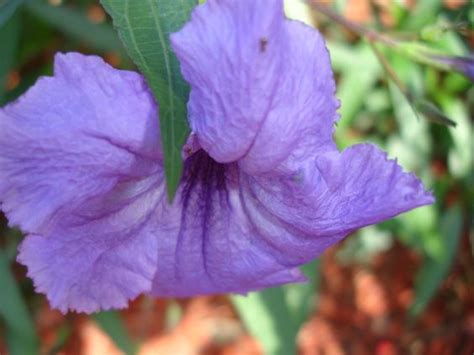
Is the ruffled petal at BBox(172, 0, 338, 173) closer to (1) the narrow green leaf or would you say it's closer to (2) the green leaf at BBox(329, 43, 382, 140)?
(1) the narrow green leaf

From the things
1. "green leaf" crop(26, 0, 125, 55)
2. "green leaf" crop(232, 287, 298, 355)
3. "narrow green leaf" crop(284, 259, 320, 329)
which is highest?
"green leaf" crop(26, 0, 125, 55)

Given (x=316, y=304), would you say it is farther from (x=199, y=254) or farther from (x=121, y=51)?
(x=199, y=254)

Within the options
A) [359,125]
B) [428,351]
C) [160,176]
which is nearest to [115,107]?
[160,176]

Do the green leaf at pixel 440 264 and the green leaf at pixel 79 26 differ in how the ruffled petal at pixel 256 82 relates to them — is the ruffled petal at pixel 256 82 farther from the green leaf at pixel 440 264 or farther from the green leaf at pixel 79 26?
the green leaf at pixel 440 264

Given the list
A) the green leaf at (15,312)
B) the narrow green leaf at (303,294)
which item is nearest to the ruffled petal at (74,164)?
the green leaf at (15,312)

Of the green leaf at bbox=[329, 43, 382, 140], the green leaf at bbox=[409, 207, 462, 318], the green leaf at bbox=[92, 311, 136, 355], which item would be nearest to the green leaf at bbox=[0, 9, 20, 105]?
the green leaf at bbox=[92, 311, 136, 355]

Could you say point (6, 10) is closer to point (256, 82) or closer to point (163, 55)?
point (163, 55)
